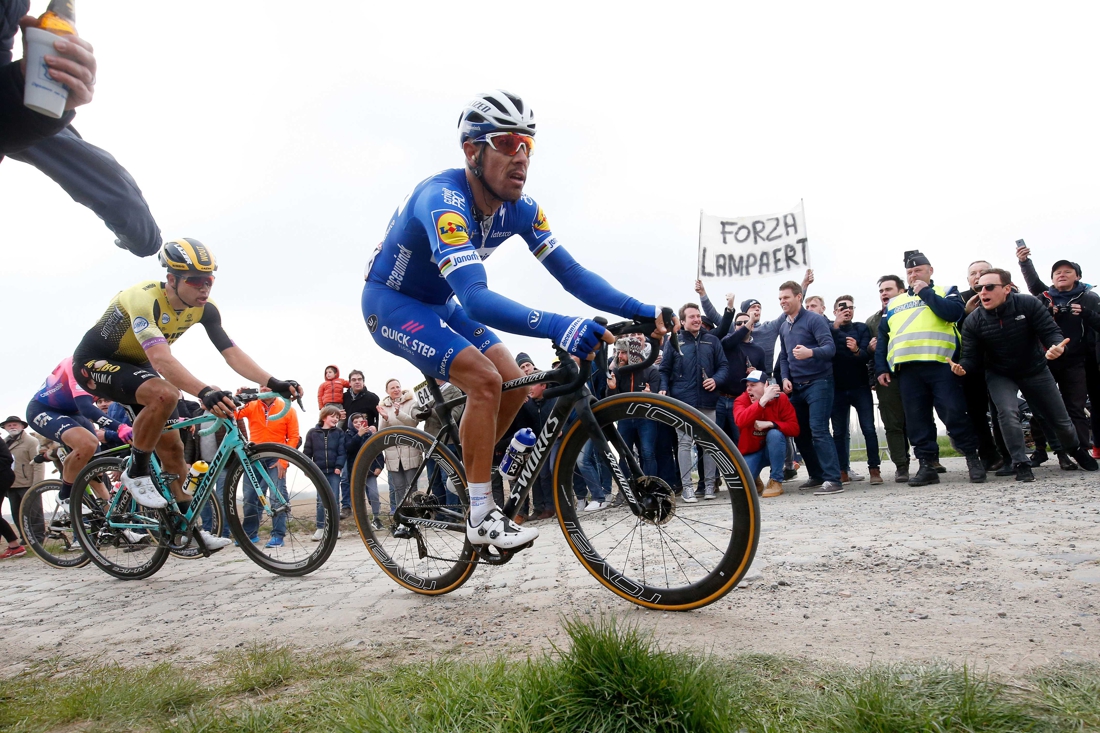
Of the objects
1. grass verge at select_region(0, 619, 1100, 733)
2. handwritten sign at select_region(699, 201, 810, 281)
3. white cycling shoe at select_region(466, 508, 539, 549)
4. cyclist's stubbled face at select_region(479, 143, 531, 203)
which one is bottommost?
grass verge at select_region(0, 619, 1100, 733)

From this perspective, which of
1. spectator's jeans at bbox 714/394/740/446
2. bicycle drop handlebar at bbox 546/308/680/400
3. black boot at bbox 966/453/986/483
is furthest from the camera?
spectator's jeans at bbox 714/394/740/446

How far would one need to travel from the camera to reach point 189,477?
20.0 feet

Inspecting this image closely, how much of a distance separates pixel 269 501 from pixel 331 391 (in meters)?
5.65

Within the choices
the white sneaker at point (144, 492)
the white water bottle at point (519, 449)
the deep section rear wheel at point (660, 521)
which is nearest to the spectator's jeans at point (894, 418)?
the deep section rear wheel at point (660, 521)

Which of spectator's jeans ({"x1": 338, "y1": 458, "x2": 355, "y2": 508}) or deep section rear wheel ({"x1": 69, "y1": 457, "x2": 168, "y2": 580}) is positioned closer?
deep section rear wheel ({"x1": 69, "y1": 457, "x2": 168, "y2": 580})

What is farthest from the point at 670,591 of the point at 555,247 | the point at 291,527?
the point at 291,527

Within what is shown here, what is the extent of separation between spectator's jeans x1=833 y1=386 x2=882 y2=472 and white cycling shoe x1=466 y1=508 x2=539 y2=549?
6614 mm

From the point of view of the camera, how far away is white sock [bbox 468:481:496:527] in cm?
391

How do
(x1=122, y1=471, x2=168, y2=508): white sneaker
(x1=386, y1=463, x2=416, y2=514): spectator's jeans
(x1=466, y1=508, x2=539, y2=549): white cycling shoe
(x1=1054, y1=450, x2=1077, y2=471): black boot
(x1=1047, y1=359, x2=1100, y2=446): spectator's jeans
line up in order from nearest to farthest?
(x1=466, y1=508, x2=539, y2=549): white cycling shoe → (x1=386, y1=463, x2=416, y2=514): spectator's jeans → (x1=122, y1=471, x2=168, y2=508): white sneaker → (x1=1054, y1=450, x2=1077, y2=471): black boot → (x1=1047, y1=359, x2=1100, y2=446): spectator's jeans

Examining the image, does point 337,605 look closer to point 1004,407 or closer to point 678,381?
point 678,381

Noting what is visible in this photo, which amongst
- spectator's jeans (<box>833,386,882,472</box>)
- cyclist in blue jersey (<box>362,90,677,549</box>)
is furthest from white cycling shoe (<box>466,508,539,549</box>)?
spectator's jeans (<box>833,386,882,472</box>)

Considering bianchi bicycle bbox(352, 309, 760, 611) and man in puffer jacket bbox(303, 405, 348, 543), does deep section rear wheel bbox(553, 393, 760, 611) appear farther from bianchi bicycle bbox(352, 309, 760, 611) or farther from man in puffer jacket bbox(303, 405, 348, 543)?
man in puffer jacket bbox(303, 405, 348, 543)

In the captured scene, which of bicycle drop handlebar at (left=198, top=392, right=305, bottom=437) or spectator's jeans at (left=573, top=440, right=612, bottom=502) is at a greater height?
bicycle drop handlebar at (left=198, top=392, right=305, bottom=437)

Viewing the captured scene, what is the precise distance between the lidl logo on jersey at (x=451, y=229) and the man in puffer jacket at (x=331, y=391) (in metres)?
8.07
